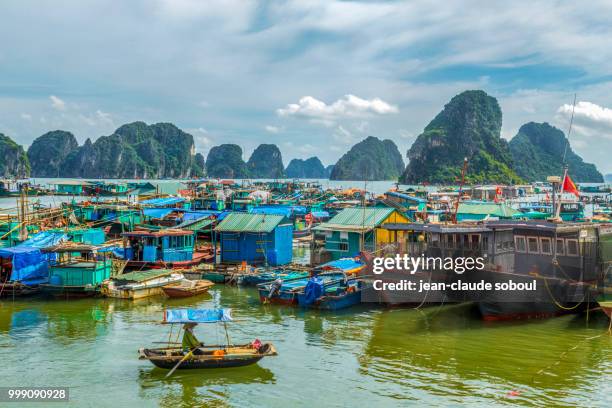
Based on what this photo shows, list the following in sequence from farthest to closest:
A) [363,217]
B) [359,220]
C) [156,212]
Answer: [156,212] → [359,220] → [363,217]

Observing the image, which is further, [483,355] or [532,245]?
[532,245]

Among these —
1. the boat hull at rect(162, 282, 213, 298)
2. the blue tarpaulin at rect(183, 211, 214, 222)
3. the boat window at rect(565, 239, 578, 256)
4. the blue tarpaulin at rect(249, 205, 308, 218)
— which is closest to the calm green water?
the boat hull at rect(162, 282, 213, 298)

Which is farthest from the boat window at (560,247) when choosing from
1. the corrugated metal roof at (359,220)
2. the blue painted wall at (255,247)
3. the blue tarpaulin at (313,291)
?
the blue painted wall at (255,247)

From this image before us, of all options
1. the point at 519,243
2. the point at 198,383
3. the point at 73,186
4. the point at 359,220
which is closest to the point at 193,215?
the point at 359,220

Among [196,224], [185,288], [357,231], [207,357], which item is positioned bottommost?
[207,357]

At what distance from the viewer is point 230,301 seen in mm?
25500

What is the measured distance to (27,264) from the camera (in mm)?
25969

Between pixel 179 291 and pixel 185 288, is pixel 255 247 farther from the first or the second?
pixel 179 291

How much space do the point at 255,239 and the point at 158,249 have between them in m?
5.37

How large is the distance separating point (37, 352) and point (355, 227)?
16806 mm

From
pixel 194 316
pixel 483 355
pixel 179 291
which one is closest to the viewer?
pixel 194 316

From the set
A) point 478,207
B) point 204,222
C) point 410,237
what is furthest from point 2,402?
point 478,207

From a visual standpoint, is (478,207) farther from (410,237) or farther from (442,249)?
(442,249)

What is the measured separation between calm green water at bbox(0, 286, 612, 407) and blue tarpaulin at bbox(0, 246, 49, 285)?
1.77m
